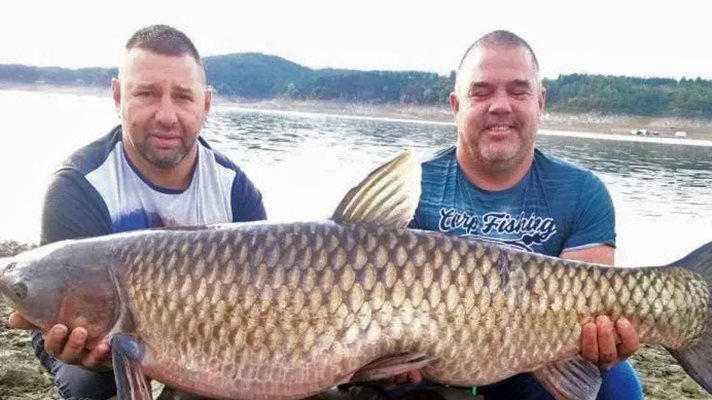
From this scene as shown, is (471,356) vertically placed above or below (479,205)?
below

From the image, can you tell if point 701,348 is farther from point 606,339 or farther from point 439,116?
point 439,116

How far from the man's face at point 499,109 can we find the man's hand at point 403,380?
1258 millimetres

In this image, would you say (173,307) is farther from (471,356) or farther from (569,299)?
(569,299)

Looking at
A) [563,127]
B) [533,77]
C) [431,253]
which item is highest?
[533,77]

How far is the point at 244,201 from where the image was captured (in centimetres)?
444

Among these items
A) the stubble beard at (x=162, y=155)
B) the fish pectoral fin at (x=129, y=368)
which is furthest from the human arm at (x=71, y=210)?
the fish pectoral fin at (x=129, y=368)

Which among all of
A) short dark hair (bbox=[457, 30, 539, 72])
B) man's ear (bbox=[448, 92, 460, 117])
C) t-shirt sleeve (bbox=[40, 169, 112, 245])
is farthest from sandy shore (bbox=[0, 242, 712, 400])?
short dark hair (bbox=[457, 30, 539, 72])

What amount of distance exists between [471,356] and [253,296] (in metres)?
0.88

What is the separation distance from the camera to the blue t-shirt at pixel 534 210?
419 centimetres

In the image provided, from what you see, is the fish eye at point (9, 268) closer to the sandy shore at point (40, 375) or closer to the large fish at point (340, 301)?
the large fish at point (340, 301)

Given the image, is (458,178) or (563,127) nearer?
(458,178)

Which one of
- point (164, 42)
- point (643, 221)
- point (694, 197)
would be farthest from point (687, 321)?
point (694, 197)

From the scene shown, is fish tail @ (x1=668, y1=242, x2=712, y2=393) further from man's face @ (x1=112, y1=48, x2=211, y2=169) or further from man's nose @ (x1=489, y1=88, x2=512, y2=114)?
man's face @ (x1=112, y1=48, x2=211, y2=169)

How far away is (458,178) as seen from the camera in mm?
4398
